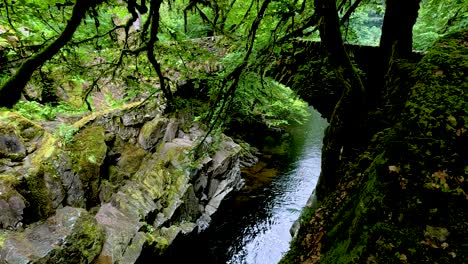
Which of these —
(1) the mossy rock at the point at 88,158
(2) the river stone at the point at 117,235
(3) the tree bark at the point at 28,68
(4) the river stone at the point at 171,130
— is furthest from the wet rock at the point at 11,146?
(3) the tree bark at the point at 28,68

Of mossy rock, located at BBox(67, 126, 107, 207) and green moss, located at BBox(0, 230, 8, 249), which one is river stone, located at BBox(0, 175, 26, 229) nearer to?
green moss, located at BBox(0, 230, 8, 249)

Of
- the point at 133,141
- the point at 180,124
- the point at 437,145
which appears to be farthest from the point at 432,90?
the point at 180,124

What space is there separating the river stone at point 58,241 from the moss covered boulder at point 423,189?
286 inches

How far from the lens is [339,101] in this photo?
3707 millimetres

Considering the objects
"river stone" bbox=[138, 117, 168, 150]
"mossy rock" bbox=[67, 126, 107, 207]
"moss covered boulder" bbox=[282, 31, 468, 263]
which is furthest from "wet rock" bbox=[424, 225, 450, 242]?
"river stone" bbox=[138, 117, 168, 150]

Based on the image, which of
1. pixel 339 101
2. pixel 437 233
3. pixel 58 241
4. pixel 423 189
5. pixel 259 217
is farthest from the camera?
pixel 259 217

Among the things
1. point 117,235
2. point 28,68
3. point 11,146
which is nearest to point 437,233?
point 28,68

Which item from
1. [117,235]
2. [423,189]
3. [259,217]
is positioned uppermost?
[423,189]

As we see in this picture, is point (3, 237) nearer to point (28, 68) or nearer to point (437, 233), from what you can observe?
point (28, 68)

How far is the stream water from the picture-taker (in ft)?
36.6

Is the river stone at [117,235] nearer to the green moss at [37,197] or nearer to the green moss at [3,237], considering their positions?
the green moss at [37,197]

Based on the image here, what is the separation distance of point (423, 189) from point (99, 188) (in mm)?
10134

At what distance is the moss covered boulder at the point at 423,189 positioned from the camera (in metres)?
1.28

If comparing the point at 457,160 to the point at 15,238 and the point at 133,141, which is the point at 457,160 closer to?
the point at 15,238
